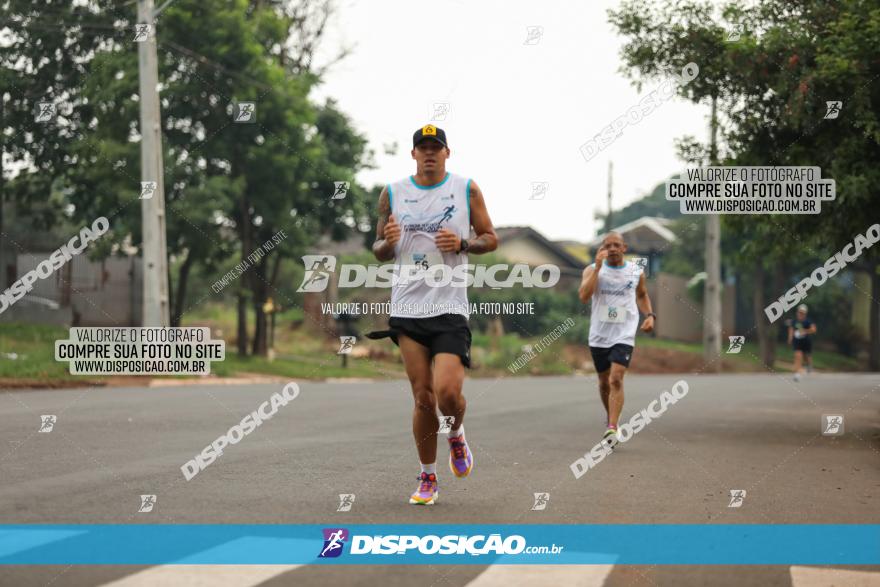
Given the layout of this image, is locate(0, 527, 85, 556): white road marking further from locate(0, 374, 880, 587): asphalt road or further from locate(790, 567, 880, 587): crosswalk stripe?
locate(790, 567, 880, 587): crosswalk stripe

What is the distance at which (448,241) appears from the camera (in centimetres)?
716

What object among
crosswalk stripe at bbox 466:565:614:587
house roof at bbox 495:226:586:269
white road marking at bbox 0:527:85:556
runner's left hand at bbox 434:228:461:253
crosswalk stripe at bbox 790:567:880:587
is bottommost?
crosswalk stripe at bbox 790:567:880:587

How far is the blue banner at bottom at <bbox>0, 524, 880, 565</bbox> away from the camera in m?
5.79

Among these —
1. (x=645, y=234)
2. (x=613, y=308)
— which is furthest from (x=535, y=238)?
(x=613, y=308)

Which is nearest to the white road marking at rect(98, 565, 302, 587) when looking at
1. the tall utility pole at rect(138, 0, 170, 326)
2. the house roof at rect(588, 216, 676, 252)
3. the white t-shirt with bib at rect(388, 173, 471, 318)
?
the white t-shirt with bib at rect(388, 173, 471, 318)

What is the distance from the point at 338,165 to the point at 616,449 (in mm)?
22478

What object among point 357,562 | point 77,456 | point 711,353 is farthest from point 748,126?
point 711,353

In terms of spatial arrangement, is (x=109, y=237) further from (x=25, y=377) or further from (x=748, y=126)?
(x=748, y=126)

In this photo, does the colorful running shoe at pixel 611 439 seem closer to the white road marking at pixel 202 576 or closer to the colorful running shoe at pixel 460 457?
the colorful running shoe at pixel 460 457

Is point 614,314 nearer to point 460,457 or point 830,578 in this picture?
point 460,457

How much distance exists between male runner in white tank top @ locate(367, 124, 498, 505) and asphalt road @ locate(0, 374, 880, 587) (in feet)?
2.13

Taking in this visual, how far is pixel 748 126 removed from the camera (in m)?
13.4

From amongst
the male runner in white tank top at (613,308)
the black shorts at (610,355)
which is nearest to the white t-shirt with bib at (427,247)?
the male runner in white tank top at (613,308)

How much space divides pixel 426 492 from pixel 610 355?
4.84 meters
